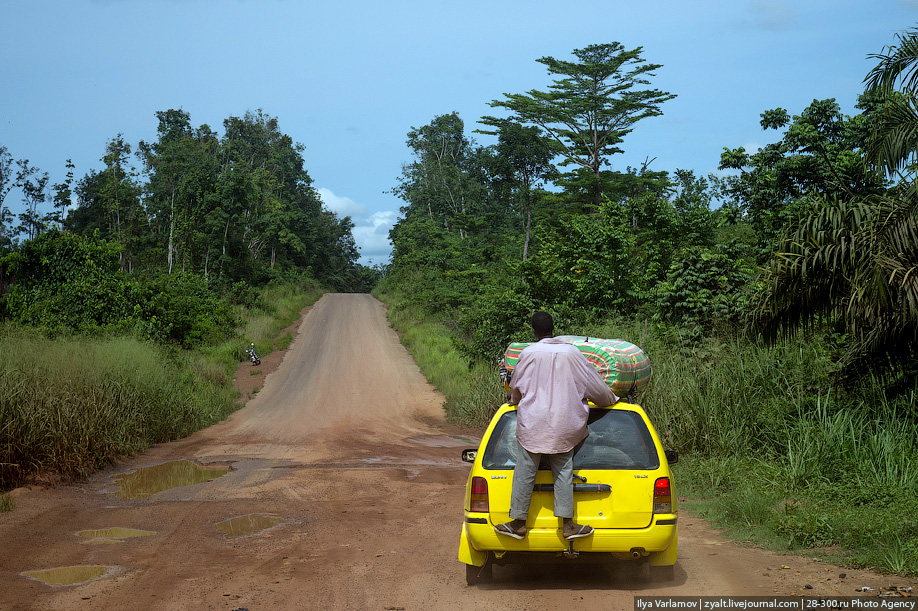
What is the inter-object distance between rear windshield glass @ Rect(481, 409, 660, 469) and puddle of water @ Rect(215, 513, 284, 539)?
3.66 m

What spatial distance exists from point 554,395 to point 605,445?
0.64 m

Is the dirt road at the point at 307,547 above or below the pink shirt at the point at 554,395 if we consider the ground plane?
below

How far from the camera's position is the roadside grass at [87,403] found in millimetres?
11227

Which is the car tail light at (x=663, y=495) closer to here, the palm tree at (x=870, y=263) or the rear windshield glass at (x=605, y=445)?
the rear windshield glass at (x=605, y=445)

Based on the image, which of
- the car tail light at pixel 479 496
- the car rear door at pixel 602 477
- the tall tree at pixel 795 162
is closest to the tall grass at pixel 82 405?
the car tail light at pixel 479 496

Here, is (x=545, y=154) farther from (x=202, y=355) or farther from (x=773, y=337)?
(x=773, y=337)

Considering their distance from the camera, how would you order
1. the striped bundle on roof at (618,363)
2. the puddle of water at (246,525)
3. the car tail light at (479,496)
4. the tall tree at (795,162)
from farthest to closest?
1. the tall tree at (795,162)
2. the puddle of water at (246,525)
3. the striped bundle on roof at (618,363)
4. the car tail light at (479,496)

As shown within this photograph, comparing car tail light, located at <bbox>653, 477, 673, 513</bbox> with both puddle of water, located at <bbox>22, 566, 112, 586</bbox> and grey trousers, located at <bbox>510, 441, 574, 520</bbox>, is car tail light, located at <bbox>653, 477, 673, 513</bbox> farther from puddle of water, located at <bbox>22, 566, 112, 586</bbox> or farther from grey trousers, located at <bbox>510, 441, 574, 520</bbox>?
puddle of water, located at <bbox>22, 566, 112, 586</bbox>

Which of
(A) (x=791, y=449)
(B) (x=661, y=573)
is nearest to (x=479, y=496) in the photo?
(B) (x=661, y=573)

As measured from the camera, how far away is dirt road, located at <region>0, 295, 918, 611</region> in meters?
5.78

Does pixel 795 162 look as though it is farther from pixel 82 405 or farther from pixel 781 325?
pixel 82 405

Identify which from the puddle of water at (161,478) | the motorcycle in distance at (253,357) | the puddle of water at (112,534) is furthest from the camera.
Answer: the motorcycle in distance at (253,357)

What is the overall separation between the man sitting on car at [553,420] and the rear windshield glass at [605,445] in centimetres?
21

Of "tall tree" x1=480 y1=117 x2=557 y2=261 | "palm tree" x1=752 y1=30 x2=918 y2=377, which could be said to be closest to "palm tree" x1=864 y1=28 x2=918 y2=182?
"palm tree" x1=752 y1=30 x2=918 y2=377
